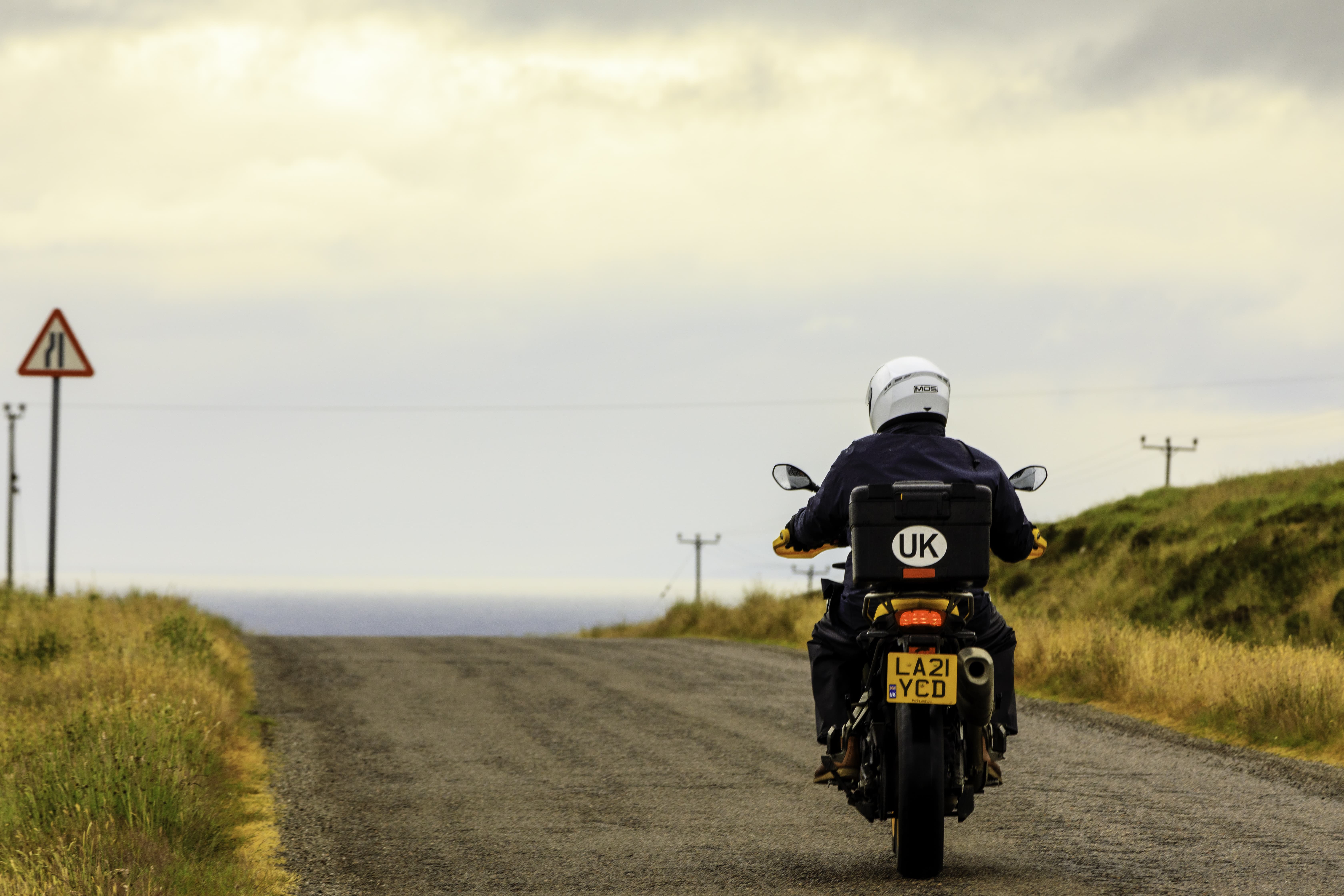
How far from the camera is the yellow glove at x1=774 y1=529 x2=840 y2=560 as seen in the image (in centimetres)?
644

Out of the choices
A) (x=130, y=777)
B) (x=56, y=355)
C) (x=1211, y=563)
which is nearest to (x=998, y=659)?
(x=130, y=777)

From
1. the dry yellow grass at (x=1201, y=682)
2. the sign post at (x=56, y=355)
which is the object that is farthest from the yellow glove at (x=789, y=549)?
the sign post at (x=56, y=355)

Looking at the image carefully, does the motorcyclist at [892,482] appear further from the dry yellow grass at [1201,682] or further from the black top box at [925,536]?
the dry yellow grass at [1201,682]

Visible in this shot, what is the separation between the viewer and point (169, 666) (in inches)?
440

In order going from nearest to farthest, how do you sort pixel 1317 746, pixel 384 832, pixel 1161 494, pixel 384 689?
1. pixel 384 832
2. pixel 1317 746
3. pixel 384 689
4. pixel 1161 494

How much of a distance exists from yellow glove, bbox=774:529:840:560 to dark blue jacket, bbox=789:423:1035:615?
0.11 metres

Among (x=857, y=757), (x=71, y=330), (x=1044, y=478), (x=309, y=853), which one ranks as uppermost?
(x=71, y=330)

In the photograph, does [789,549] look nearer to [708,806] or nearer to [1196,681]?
[708,806]

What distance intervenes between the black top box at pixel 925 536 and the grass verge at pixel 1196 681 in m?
5.38

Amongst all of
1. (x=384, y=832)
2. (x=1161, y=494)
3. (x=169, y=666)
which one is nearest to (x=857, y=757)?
(x=384, y=832)

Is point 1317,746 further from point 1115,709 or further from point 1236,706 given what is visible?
point 1115,709

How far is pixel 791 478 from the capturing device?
6.35m

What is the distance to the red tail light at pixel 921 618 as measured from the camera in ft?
18.2

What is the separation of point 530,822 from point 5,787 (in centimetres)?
271
